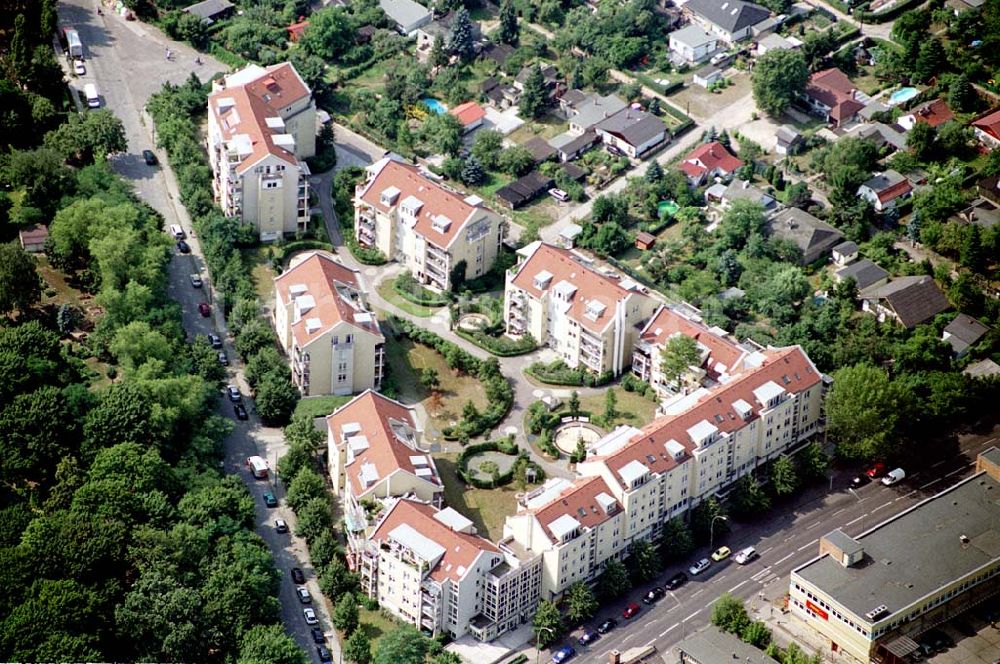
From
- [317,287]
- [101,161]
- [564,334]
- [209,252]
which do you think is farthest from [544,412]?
[101,161]

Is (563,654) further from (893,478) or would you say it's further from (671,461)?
(893,478)

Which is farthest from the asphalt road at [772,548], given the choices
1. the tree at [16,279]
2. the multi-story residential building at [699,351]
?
the tree at [16,279]

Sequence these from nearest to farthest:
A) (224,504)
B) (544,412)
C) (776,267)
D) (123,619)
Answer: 1. (123,619)
2. (224,504)
3. (544,412)
4. (776,267)

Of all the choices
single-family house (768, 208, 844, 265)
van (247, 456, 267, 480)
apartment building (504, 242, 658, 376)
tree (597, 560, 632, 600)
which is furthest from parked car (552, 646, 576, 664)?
single-family house (768, 208, 844, 265)

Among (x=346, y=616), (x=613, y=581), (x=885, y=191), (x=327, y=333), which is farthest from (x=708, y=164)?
(x=346, y=616)

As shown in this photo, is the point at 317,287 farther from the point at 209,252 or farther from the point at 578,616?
the point at 578,616
